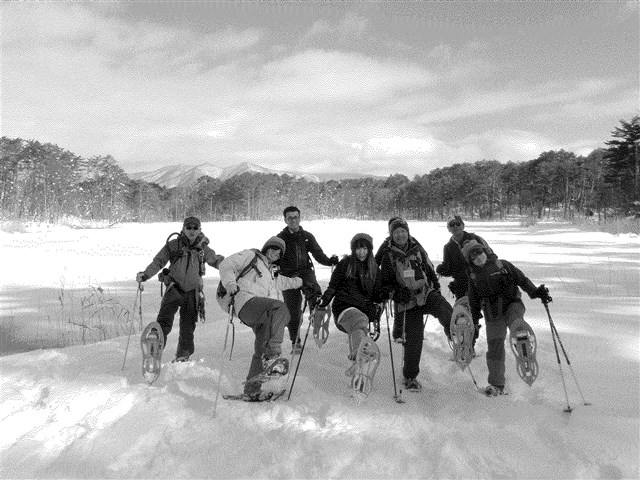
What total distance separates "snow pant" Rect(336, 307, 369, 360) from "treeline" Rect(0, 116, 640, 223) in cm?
2972

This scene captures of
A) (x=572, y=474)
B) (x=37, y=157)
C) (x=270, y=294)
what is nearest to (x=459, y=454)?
(x=572, y=474)

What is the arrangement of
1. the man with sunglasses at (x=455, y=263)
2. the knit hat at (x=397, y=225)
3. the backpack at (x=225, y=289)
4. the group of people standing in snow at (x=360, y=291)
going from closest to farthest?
the group of people standing in snow at (x=360, y=291) < the backpack at (x=225, y=289) < the knit hat at (x=397, y=225) < the man with sunglasses at (x=455, y=263)

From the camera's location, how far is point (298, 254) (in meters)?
6.80

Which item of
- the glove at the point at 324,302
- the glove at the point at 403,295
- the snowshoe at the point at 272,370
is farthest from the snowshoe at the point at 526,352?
the snowshoe at the point at 272,370

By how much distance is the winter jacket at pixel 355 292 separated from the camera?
531 centimetres

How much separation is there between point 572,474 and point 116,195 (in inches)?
2314

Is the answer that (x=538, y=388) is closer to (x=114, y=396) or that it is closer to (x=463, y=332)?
(x=463, y=332)

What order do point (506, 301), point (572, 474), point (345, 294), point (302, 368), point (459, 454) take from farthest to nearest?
point (302, 368), point (345, 294), point (506, 301), point (459, 454), point (572, 474)

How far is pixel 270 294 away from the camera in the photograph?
5.22 meters

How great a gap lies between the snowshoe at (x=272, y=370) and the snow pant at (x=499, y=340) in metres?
2.11

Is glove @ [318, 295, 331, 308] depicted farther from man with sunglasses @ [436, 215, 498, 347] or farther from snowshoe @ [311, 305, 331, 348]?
man with sunglasses @ [436, 215, 498, 347]

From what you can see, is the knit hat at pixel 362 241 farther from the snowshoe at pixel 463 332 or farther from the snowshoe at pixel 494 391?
the snowshoe at pixel 494 391

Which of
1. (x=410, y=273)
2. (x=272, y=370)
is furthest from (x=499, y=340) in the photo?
(x=272, y=370)

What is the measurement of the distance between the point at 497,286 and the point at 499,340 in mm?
551
